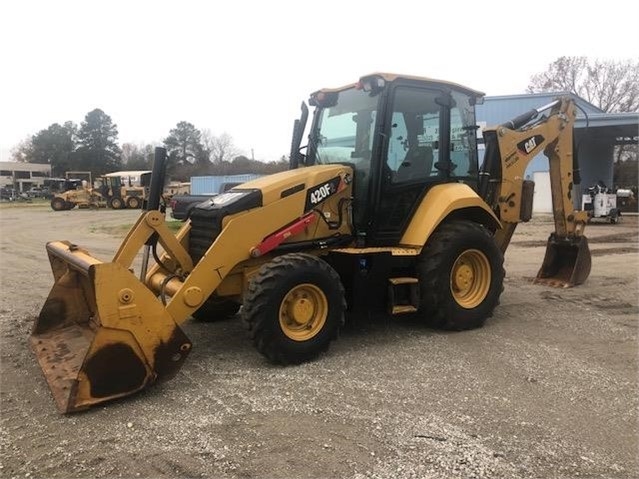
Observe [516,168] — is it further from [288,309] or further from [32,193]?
[32,193]

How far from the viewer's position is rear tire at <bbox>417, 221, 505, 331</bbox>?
5.72 metres

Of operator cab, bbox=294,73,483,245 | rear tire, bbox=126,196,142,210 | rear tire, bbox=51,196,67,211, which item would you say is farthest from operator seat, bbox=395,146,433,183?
rear tire, bbox=51,196,67,211

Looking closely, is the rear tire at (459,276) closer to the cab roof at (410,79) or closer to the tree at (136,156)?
the cab roof at (410,79)

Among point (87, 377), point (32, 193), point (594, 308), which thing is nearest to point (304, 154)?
point (87, 377)

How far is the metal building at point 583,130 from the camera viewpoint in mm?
23250

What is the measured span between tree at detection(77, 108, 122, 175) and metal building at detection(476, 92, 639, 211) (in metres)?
59.3

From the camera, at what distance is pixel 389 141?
5.70 m

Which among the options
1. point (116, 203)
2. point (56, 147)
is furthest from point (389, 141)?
point (56, 147)

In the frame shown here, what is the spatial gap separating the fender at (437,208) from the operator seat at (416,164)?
22 centimetres

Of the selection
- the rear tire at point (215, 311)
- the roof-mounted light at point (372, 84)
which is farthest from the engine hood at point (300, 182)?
the rear tire at point (215, 311)

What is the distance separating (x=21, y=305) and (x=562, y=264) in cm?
761

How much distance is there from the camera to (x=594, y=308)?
6938 millimetres

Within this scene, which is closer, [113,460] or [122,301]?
[113,460]

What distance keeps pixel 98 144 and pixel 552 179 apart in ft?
249
